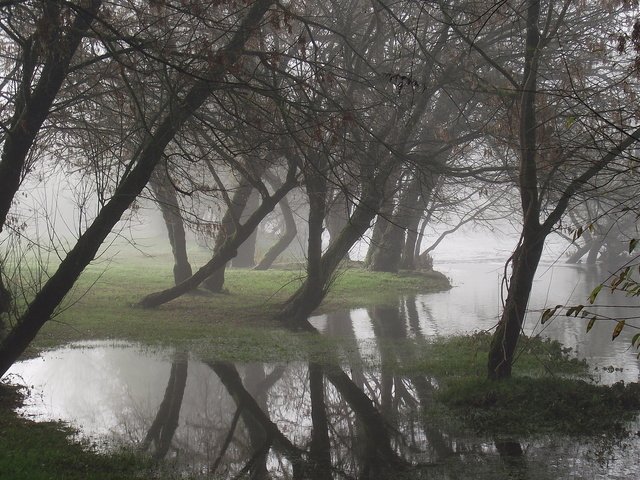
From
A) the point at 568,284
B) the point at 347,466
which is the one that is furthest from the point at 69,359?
the point at 568,284

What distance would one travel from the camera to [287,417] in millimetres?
9188

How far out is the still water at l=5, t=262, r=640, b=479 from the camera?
23.6 feet

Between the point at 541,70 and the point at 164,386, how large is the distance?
372 inches

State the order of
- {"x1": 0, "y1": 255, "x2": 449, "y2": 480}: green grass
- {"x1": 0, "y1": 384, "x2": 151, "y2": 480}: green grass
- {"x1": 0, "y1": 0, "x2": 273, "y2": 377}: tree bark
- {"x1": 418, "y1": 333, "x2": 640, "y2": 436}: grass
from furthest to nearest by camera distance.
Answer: {"x1": 0, "y1": 0, "x2": 273, "y2": 377}: tree bark → {"x1": 418, "y1": 333, "x2": 640, "y2": 436}: grass → {"x1": 0, "y1": 255, "x2": 449, "y2": 480}: green grass → {"x1": 0, "y1": 384, "x2": 151, "y2": 480}: green grass

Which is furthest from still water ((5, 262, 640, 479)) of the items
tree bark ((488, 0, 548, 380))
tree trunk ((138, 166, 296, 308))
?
tree trunk ((138, 166, 296, 308))

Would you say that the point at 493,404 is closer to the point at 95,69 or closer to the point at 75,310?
the point at 95,69

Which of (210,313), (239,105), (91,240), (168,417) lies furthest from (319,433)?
(210,313)

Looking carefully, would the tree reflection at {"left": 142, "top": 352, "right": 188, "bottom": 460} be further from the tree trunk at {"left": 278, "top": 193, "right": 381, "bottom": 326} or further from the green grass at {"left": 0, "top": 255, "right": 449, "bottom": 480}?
the tree trunk at {"left": 278, "top": 193, "right": 381, "bottom": 326}

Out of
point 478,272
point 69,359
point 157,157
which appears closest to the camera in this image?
point 157,157

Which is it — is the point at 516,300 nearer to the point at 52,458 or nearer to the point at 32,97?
the point at 52,458

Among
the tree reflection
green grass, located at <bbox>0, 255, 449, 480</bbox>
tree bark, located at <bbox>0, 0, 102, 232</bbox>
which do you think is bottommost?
the tree reflection

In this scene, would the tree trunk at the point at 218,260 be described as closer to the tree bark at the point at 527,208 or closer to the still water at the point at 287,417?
the still water at the point at 287,417

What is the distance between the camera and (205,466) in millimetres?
7211

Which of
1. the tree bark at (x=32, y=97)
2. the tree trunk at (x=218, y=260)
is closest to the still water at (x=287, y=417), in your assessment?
the tree bark at (x=32, y=97)
